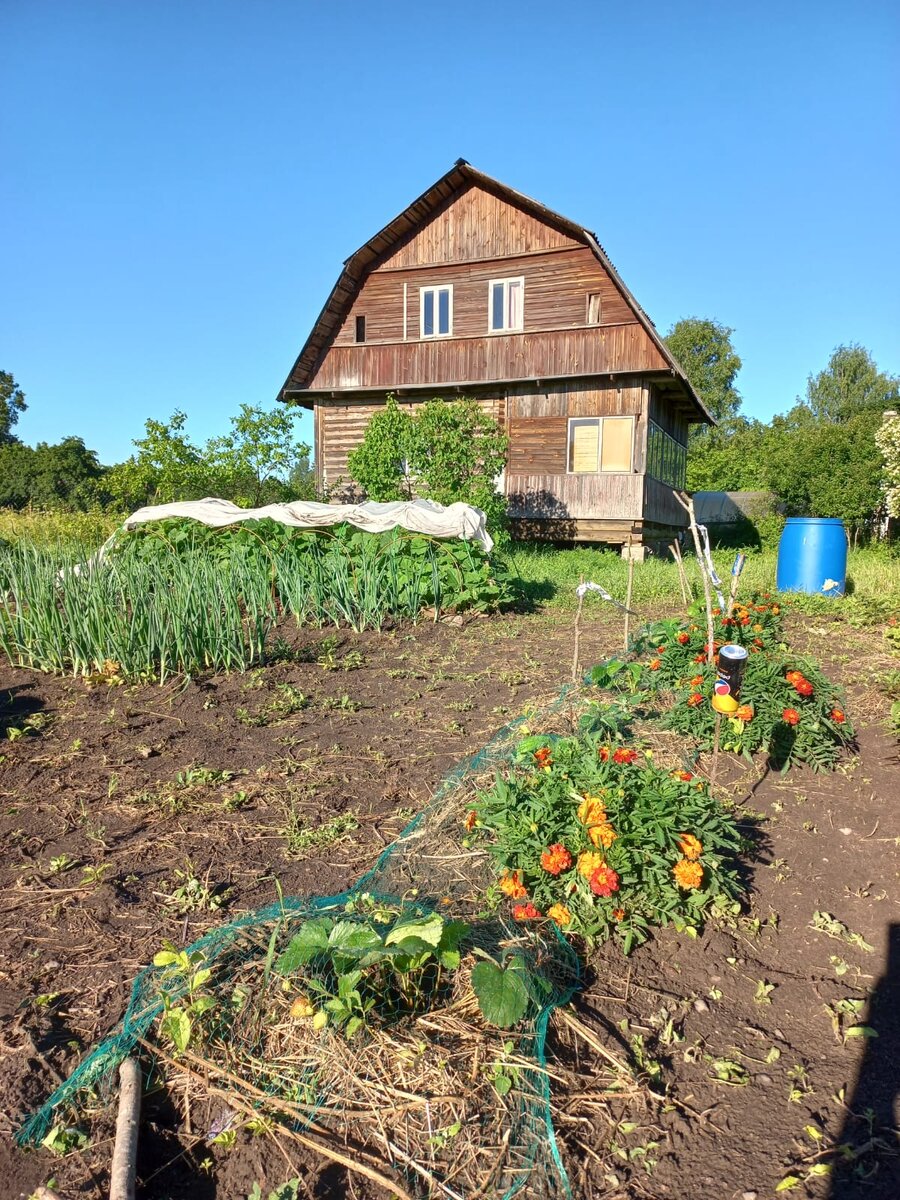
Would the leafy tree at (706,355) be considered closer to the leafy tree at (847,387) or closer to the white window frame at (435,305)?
the leafy tree at (847,387)

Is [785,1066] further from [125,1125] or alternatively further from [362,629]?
[362,629]

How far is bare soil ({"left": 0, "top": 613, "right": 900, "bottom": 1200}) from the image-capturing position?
161cm

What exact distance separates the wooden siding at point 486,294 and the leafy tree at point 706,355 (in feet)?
91.9

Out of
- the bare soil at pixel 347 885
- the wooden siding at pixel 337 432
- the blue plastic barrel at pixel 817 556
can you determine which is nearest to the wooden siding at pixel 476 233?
the wooden siding at pixel 337 432

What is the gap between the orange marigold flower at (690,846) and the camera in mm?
2227

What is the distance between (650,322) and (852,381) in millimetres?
31483

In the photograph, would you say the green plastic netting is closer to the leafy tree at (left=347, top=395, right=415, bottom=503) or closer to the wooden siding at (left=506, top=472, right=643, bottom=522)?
the leafy tree at (left=347, top=395, right=415, bottom=503)

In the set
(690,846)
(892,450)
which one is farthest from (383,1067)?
(892,450)

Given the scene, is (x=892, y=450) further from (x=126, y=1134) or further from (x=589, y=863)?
(x=126, y=1134)

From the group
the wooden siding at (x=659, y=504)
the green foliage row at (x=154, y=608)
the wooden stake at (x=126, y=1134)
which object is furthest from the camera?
the wooden siding at (x=659, y=504)

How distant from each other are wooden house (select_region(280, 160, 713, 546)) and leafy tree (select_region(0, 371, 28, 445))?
38.8 meters

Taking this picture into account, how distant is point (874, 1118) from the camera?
67.4 inches

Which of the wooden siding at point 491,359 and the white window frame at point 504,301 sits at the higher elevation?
the white window frame at point 504,301

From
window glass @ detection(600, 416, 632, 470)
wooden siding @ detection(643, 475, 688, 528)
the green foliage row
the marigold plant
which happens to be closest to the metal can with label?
the marigold plant
